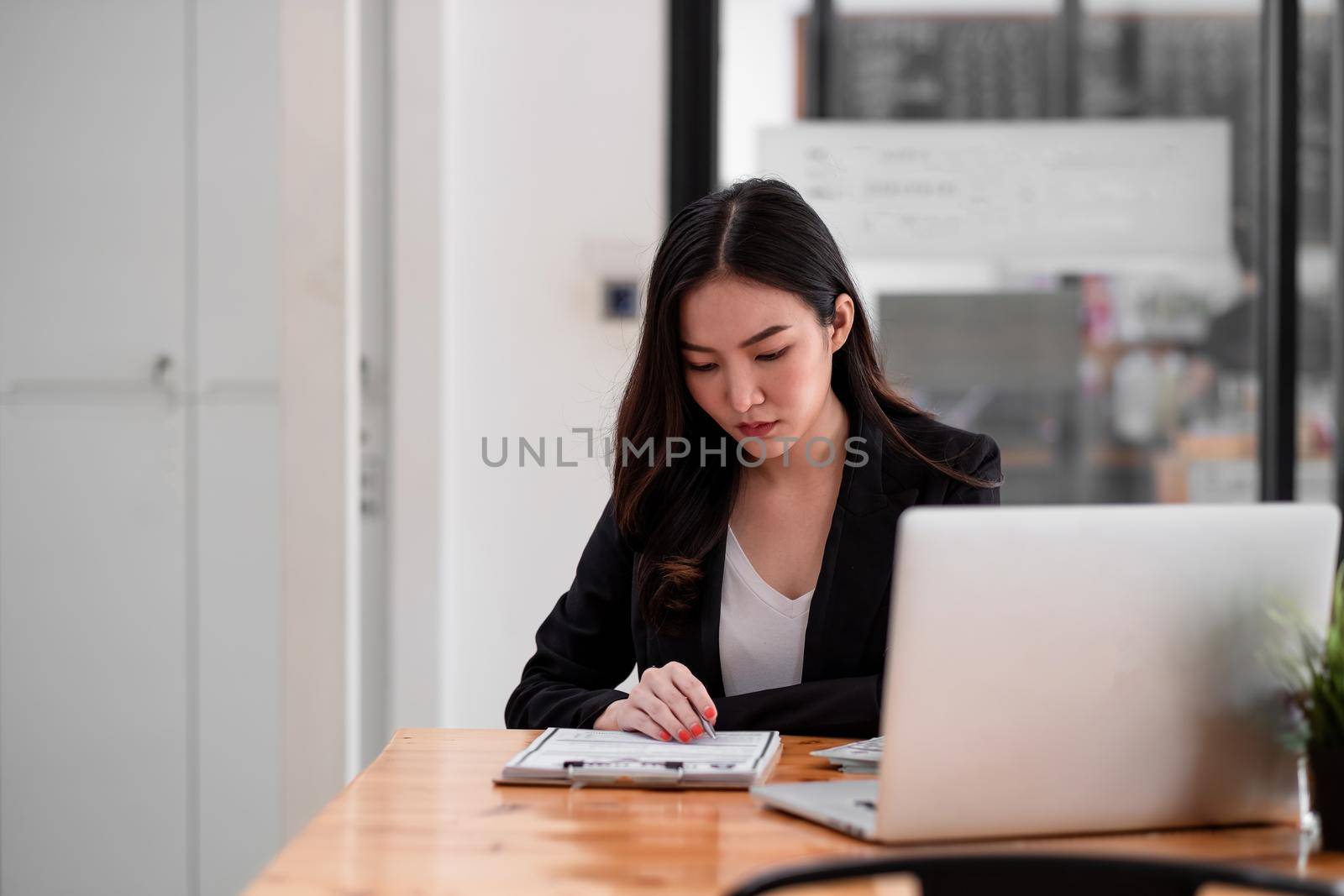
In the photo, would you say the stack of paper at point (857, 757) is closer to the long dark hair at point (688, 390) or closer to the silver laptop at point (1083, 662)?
the silver laptop at point (1083, 662)

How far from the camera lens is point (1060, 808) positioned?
958 millimetres

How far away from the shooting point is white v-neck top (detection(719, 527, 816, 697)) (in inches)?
63.9

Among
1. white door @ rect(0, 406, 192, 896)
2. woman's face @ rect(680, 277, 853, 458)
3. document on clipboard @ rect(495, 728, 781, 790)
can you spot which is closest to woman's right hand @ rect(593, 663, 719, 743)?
document on clipboard @ rect(495, 728, 781, 790)

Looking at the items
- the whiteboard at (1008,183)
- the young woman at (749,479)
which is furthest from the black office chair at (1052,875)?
the whiteboard at (1008,183)

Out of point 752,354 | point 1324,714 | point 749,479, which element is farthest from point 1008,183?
point 1324,714

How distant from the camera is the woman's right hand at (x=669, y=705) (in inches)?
49.8

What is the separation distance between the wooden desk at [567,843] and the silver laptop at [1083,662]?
36 millimetres

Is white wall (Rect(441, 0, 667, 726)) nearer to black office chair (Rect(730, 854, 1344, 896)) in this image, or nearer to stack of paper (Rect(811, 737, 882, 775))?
stack of paper (Rect(811, 737, 882, 775))

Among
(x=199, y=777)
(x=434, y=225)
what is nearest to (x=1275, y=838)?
(x=199, y=777)

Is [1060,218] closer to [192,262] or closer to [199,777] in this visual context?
[192,262]

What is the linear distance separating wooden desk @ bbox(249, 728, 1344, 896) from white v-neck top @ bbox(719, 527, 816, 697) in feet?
1.69

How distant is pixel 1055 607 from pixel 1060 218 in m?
2.47

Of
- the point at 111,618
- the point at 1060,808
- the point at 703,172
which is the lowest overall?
the point at 111,618

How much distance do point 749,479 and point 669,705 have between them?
56 centimetres
